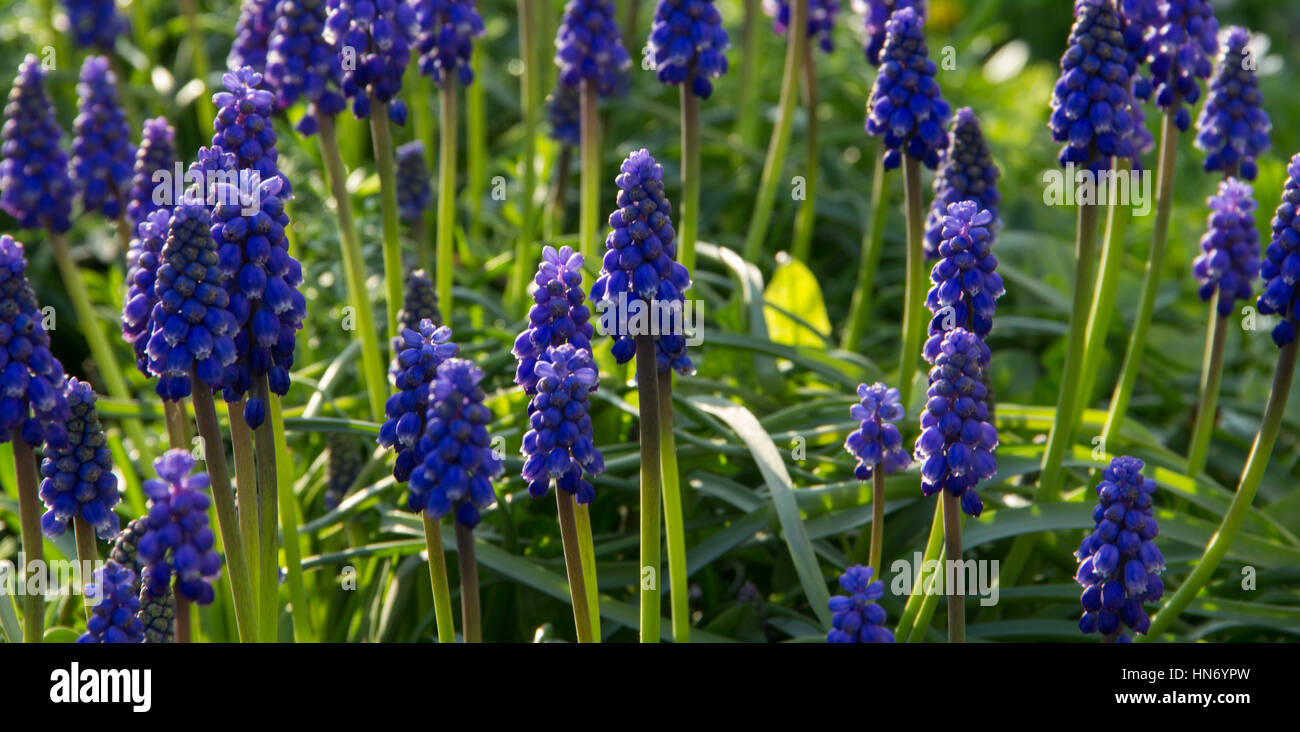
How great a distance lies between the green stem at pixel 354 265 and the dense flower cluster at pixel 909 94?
2.09 m

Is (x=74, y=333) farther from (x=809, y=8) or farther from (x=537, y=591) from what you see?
(x=809, y=8)

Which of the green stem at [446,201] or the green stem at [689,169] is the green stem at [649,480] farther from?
the green stem at [446,201]

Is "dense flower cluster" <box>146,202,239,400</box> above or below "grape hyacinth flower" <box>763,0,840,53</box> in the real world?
below

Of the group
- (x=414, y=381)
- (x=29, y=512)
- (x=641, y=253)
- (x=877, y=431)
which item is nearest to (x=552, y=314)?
(x=641, y=253)

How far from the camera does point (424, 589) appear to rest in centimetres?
521

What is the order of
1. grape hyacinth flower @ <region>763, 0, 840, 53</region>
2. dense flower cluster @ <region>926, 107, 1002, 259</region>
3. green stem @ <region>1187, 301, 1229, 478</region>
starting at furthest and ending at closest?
1. grape hyacinth flower @ <region>763, 0, 840, 53</region>
2. green stem @ <region>1187, 301, 1229, 478</region>
3. dense flower cluster @ <region>926, 107, 1002, 259</region>

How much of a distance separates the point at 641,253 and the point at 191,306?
47.9 inches

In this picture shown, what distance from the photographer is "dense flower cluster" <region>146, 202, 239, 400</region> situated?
3416 mm

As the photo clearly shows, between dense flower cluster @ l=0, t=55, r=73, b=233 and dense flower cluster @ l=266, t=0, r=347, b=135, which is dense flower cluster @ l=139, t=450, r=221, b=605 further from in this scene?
dense flower cluster @ l=0, t=55, r=73, b=233

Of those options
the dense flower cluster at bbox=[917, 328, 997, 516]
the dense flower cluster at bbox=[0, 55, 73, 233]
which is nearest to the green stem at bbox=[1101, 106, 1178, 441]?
the dense flower cluster at bbox=[917, 328, 997, 516]

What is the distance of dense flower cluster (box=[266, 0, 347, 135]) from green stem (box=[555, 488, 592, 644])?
2153 millimetres

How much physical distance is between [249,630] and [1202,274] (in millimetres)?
3875

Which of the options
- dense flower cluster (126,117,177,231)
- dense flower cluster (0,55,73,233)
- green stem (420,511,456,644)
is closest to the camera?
green stem (420,511,456,644)
